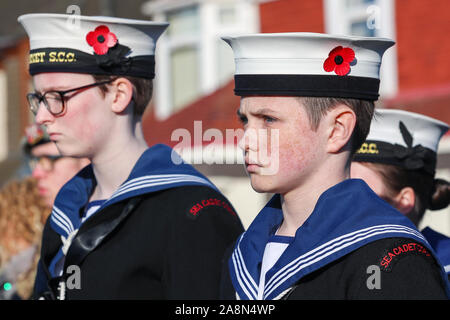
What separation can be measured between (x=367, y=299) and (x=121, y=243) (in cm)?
130

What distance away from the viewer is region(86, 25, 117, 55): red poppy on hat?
345cm

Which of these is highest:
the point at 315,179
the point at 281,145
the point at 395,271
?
the point at 281,145

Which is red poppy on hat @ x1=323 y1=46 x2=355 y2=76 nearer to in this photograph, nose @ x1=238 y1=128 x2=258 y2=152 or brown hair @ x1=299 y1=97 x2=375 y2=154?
brown hair @ x1=299 y1=97 x2=375 y2=154

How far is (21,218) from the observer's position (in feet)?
18.2

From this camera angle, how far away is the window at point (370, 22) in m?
12.3

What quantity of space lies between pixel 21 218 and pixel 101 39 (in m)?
2.50

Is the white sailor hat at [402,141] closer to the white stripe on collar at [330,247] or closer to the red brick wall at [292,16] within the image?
the white stripe on collar at [330,247]

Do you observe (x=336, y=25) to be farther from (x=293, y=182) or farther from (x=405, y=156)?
(x=293, y=182)

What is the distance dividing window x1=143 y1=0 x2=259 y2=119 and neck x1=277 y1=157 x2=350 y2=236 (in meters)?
13.7

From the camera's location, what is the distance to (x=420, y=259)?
235 centimetres

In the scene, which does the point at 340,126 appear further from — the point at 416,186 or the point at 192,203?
the point at 416,186

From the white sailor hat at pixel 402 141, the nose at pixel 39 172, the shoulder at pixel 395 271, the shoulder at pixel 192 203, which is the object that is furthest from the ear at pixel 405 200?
the nose at pixel 39 172

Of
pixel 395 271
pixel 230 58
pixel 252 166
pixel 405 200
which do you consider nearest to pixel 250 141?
pixel 252 166

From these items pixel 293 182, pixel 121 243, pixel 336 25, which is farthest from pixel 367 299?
pixel 336 25
